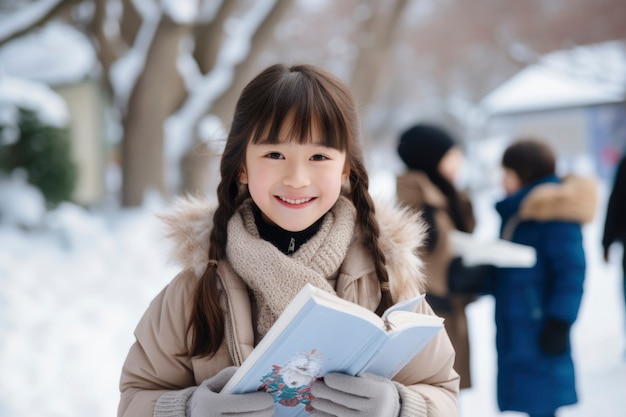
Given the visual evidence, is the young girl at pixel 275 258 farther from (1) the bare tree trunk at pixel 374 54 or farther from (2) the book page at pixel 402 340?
(1) the bare tree trunk at pixel 374 54

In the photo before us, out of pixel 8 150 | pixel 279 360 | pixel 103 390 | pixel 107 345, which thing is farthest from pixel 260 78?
pixel 8 150

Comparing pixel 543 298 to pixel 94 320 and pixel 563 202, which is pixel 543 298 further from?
pixel 94 320

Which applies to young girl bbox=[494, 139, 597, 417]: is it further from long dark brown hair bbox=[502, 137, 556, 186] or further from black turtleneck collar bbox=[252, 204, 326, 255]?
black turtleneck collar bbox=[252, 204, 326, 255]

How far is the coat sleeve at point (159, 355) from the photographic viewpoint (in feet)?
5.49

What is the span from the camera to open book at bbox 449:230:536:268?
3395 mm

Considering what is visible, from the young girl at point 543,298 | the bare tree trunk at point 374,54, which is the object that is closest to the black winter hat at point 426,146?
the young girl at point 543,298

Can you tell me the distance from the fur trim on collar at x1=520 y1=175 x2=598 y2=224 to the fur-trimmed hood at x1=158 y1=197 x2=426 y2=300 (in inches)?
82.0

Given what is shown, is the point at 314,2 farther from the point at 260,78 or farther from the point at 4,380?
the point at 260,78

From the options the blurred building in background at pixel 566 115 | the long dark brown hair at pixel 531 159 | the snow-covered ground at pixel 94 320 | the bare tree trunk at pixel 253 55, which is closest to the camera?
the long dark brown hair at pixel 531 159

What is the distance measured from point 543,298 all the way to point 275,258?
8.19 feet

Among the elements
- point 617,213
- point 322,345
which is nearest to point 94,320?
point 617,213

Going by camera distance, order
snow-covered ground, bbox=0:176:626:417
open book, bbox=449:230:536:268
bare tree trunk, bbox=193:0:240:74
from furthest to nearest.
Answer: bare tree trunk, bbox=193:0:240:74 → snow-covered ground, bbox=0:176:626:417 → open book, bbox=449:230:536:268

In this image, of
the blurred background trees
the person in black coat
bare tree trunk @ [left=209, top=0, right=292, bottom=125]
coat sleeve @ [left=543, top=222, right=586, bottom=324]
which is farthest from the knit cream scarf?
bare tree trunk @ [left=209, top=0, right=292, bottom=125]

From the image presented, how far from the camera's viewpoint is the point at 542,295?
3.71 metres
